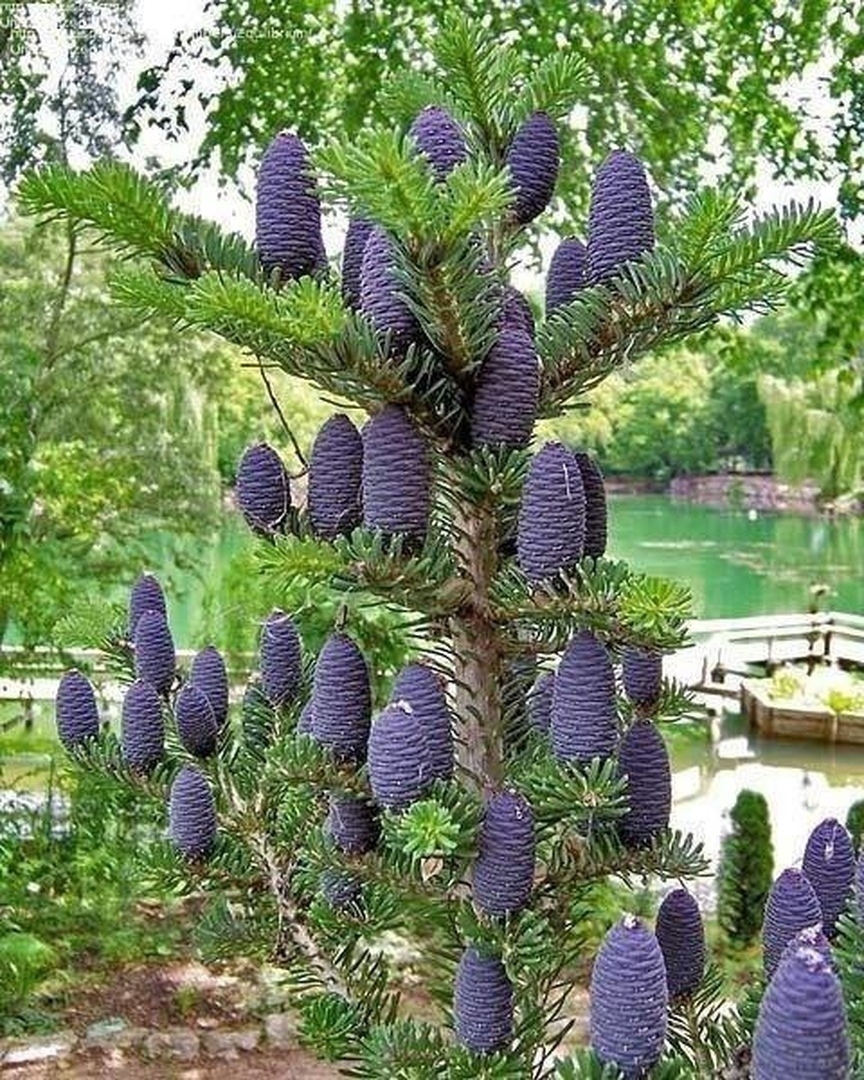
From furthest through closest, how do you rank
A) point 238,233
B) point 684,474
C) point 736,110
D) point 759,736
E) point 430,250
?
1. point 684,474
2. point 759,736
3. point 736,110
4. point 238,233
5. point 430,250

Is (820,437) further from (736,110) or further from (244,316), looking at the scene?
(244,316)

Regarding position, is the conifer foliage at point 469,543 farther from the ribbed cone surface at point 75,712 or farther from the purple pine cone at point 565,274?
the ribbed cone surface at point 75,712

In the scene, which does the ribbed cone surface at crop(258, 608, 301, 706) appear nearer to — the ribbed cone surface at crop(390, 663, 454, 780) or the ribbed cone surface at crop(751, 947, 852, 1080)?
the ribbed cone surface at crop(390, 663, 454, 780)

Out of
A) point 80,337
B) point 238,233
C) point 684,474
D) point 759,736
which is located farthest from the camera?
point 684,474

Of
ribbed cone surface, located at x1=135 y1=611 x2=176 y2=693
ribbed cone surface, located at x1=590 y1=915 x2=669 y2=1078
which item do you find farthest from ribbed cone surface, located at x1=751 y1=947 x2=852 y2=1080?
ribbed cone surface, located at x1=135 y1=611 x2=176 y2=693

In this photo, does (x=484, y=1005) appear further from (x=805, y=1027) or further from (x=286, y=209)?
(x=286, y=209)

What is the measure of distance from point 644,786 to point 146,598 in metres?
0.40

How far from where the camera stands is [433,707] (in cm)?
67

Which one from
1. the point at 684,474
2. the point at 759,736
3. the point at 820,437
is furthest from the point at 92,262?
the point at 684,474

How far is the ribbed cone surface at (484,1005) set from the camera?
2.18 ft

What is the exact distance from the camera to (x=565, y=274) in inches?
30.7

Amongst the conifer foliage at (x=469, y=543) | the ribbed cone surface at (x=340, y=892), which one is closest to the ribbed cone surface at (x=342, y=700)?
the conifer foliage at (x=469, y=543)

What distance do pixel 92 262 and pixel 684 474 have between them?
16.9 meters

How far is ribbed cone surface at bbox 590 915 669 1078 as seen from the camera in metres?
0.54
